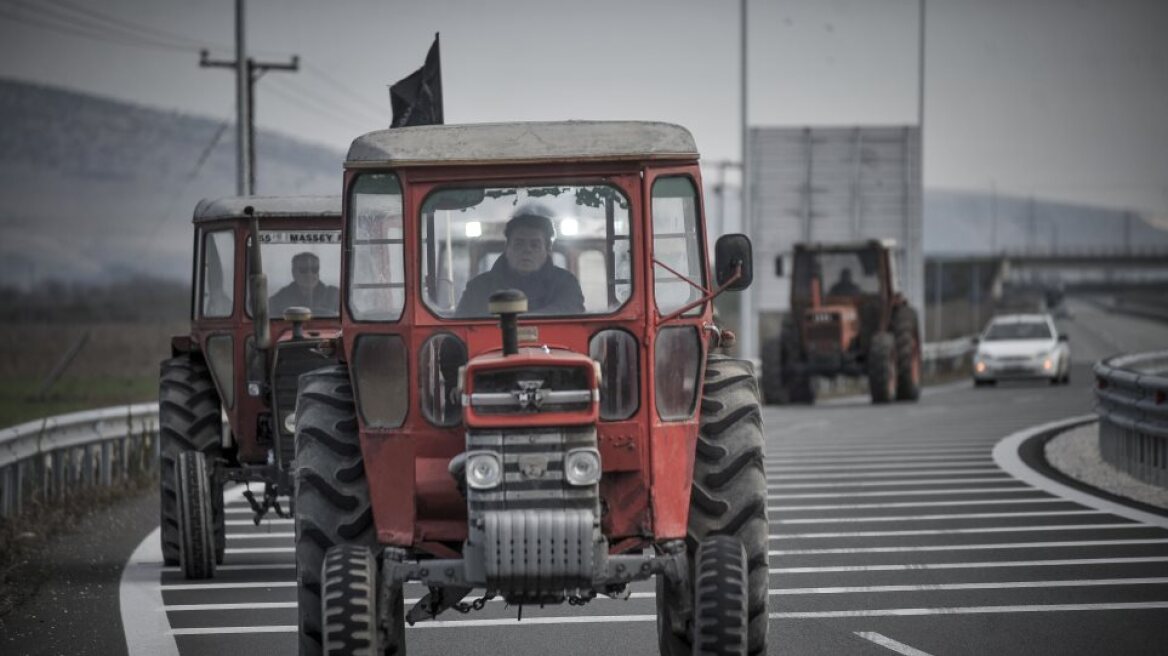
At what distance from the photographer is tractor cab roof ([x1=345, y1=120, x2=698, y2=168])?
319 inches

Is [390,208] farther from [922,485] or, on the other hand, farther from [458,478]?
[922,485]

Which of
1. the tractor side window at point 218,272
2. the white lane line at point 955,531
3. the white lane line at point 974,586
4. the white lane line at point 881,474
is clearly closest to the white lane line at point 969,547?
the white lane line at point 955,531

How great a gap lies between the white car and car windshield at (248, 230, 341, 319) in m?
28.9

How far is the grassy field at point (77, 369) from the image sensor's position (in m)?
37.4

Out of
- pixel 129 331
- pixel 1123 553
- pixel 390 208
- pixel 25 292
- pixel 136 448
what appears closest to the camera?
pixel 390 208

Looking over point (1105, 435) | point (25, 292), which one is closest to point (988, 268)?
point (25, 292)

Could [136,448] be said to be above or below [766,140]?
below

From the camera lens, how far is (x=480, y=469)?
749 cm

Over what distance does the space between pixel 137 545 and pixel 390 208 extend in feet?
22.5

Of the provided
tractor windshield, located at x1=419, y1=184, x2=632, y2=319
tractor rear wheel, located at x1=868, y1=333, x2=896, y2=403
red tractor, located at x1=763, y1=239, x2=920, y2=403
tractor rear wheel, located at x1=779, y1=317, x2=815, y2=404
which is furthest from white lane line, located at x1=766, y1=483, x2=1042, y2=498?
tractor rear wheel, located at x1=779, y1=317, x2=815, y2=404

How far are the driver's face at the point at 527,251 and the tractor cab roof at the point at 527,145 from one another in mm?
398

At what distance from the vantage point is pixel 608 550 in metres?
7.93

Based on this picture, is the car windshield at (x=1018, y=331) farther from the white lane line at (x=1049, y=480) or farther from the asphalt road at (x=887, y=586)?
the asphalt road at (x=887, y=586)

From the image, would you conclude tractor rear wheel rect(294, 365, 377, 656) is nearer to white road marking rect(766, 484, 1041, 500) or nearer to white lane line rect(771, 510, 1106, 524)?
white lane line rect(771, 510, 1106, 524)
